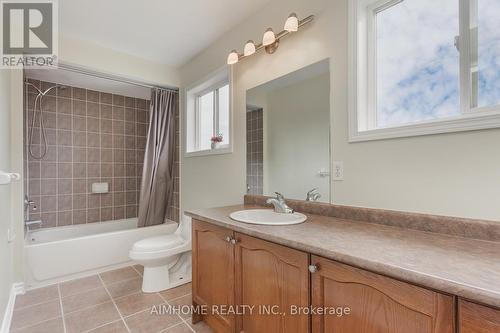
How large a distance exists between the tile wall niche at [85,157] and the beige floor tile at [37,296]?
1.13 metres

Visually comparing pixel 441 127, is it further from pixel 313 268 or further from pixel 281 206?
pixel 281 206

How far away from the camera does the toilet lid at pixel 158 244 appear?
2.11 metres

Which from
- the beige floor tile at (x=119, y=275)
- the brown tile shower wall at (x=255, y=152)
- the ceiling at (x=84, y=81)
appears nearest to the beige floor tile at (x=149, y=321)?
the beige floor tile at (x=119, y=275)

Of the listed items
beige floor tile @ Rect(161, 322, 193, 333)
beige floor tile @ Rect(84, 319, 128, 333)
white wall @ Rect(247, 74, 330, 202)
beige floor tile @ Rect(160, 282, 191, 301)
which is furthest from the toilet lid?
white wall @ Rect(247, 74, 330, 202)

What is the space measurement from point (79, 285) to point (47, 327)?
0.67 m

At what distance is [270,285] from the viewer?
45.6 inches

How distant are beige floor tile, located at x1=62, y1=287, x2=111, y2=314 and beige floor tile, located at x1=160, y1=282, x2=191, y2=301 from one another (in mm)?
451

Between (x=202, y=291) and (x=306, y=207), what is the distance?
912 mm

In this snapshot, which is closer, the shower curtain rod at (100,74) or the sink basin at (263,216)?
the sink basin at (263,216)

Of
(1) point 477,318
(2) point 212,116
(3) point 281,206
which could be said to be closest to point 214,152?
(2) point 212,116

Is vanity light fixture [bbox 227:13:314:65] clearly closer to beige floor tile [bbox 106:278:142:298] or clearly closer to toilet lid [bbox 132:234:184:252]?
toilet lid [bbox 132:234:184:252]

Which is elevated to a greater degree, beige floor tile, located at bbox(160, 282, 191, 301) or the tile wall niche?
the tile wall niche

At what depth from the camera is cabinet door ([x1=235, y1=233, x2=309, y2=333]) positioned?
1.03 m

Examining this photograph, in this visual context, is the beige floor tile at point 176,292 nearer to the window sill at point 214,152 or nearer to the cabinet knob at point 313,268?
the window sill at point 214,152
